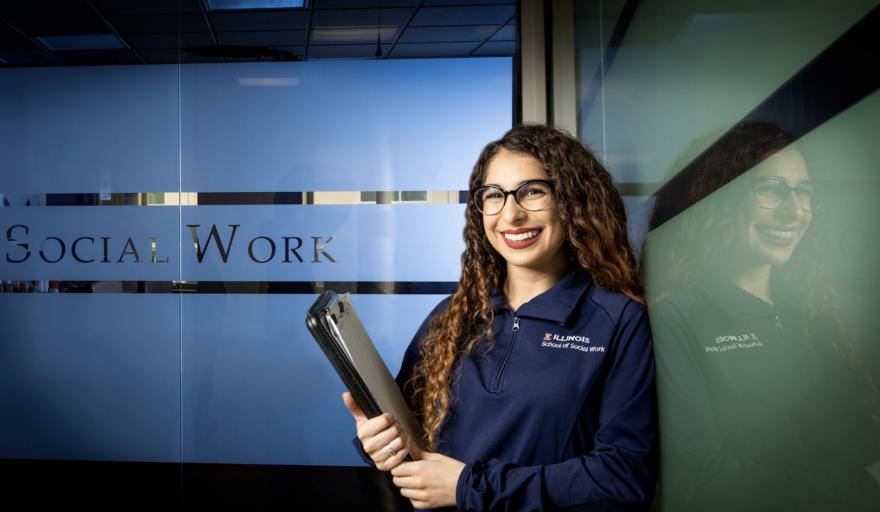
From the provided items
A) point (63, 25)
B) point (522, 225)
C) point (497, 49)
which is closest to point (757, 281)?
point (522, 225)

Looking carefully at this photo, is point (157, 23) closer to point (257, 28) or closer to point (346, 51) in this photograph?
point (257, 28)

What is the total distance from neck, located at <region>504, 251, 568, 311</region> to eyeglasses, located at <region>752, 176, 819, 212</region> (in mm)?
756

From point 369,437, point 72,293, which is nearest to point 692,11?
point 369,437

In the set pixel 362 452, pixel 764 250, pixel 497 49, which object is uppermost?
pixel 497 49

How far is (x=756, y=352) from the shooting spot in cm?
80

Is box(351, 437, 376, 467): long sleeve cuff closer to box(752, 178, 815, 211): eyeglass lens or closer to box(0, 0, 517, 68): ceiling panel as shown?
box(752, 178, 815, 211): eyeglass lens

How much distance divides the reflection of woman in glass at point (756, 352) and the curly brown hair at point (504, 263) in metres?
0.22

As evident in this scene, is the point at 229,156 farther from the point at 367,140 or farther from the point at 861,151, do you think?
the point at 861,151

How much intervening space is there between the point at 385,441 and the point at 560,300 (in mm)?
529

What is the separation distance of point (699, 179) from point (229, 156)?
2.92 meters

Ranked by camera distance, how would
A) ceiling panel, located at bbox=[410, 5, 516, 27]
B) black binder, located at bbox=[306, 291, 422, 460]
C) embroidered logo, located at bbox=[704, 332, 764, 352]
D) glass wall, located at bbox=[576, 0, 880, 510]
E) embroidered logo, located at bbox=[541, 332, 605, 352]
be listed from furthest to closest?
ceiling panel, located at bbox=[410, 5, 516, 27] < embroidered logo, located at bbox=[541, 332, 605, 352] < black binder, located at bbox=[306, 291, 422, 460] < embroidered logo, located at bbox=[704, 332, 764, 352] < glass wall, located at bbox=[576, 0, 880, 510]

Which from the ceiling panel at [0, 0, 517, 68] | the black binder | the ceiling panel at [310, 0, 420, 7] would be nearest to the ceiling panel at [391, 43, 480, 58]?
the ceiling panel at [0, 0, 517, 68]

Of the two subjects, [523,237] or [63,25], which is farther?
[63,25]

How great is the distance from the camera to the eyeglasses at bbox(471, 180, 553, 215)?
4.70 ft
